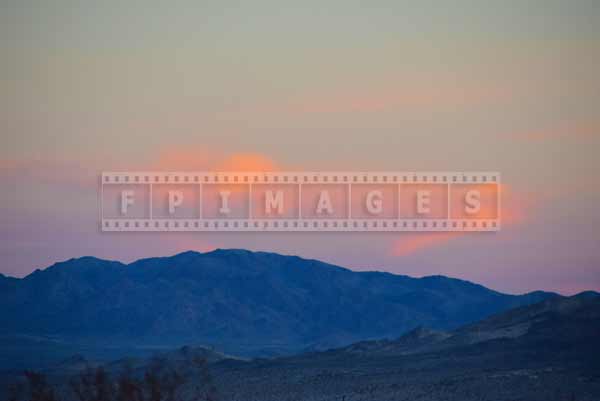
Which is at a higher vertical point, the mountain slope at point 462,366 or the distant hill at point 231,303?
the mountain slope at point 462,366

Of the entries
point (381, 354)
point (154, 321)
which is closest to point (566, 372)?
point (381, 354)

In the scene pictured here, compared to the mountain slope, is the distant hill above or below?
below

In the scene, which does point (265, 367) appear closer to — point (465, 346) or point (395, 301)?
point (465, 346)

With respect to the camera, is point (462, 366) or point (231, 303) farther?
point (231, 303)

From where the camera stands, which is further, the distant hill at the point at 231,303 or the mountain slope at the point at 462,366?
the distant hill at the point at 231,303

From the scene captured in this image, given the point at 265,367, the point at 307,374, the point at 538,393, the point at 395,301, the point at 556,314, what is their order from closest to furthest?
the point at 538,393 → the point at 307,374 → the point at 265,367 → the point at 556,314 → the point at 395,301

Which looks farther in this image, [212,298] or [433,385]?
[212,298]

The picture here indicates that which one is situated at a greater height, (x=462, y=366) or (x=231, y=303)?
(x=462, y=366)

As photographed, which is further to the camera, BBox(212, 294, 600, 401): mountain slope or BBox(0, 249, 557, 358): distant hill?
BBox(0, 249, 557, 358): distant hill
